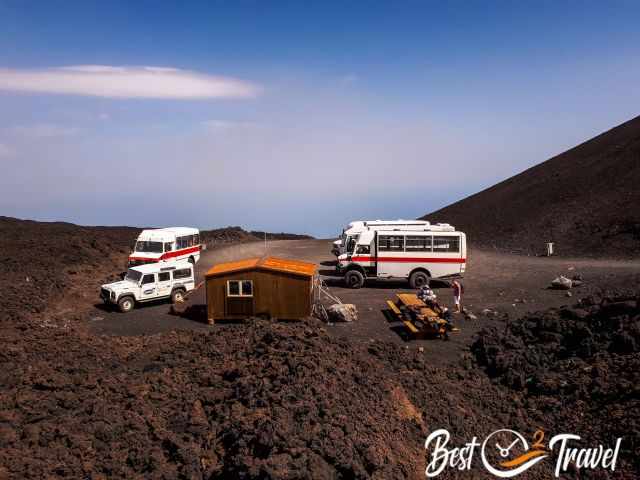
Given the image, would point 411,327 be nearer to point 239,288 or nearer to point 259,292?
point 259,292

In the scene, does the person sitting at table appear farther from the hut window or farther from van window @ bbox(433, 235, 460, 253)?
the hut window

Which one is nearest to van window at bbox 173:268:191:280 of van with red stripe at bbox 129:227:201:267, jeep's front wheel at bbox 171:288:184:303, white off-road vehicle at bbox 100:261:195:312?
white off-road vehicle at bbox 100:261:195:312

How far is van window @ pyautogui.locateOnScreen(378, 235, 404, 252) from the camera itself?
2544 centimetres

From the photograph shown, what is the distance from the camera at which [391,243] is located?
25.5 metres

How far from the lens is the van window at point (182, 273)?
23250 millimetres

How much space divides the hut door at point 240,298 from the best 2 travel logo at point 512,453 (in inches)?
396

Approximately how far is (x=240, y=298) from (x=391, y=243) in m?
9.90

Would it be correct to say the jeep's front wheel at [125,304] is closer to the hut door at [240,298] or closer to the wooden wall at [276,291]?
the wooden wall at [276,291]

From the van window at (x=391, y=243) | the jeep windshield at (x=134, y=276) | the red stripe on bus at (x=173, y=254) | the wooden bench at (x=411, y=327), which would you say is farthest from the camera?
the red stripe on bus at (x=173, y=254)

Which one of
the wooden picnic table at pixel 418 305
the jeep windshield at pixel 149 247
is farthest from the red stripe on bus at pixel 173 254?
the wooden picnic table at pixel 418 305

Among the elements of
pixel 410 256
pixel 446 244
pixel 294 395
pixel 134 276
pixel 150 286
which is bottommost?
pixel 294 395

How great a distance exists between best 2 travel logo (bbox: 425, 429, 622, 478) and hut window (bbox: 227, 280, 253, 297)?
10138 millimetres

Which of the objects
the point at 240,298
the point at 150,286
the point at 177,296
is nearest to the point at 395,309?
the point at 240,298

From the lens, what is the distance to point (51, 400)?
12.4 m
